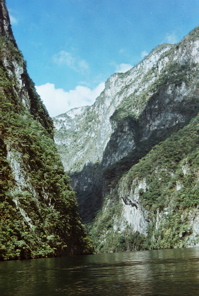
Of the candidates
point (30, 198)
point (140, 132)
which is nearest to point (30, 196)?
point (30, 198)

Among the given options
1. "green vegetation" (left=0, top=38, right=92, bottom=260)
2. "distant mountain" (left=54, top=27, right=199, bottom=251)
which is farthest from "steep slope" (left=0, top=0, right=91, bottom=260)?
"distant mountain" (left=54, top=27, right=199, bottom=251)

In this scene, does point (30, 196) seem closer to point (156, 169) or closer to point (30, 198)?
point (30, 198)

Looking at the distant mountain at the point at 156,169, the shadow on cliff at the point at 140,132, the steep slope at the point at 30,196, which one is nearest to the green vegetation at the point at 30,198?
the steep slope at the point at 30,196

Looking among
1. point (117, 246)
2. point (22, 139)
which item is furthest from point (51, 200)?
point (117, 246)

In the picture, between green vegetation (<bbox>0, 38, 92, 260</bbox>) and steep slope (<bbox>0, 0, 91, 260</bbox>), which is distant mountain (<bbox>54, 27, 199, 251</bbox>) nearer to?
steep slope (<bbox>0, 0, 91, 260</bbox>)

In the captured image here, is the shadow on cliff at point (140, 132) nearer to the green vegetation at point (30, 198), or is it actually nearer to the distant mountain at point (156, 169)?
the distant mountain at point (156, 169)

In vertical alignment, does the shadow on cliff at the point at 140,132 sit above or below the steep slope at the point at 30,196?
above
